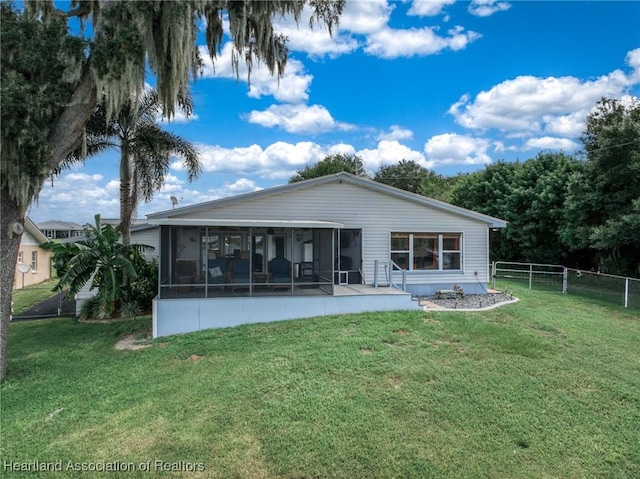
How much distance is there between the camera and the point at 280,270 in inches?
398

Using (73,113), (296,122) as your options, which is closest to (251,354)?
(73,113)

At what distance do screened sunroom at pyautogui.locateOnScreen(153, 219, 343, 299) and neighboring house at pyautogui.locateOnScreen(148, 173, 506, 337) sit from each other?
26 millimetres

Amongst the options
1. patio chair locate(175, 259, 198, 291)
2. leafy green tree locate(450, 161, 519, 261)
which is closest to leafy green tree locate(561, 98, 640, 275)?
leafy green tree locate(450, 161, 519, 261)

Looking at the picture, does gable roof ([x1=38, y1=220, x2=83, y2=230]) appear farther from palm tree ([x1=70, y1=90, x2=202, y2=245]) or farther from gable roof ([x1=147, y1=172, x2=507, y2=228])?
gable roof ([x1=147, y1=172, x2=507, y2=228])

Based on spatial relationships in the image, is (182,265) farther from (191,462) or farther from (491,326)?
(491,326)

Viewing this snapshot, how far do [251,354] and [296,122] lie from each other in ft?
60.7

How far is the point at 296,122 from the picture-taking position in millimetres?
23172

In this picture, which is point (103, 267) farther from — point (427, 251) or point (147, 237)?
point (427, 251)

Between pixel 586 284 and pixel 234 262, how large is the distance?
50.8ft

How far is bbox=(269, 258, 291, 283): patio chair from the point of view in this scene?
1001cm

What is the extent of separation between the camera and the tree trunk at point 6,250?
253 inches

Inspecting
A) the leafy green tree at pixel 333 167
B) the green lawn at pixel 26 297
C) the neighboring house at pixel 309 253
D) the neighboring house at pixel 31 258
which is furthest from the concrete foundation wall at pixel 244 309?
the leafy green tree at pixel 333 167

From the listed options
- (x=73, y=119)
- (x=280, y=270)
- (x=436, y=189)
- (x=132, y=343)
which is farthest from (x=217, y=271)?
(x=436, y=189)

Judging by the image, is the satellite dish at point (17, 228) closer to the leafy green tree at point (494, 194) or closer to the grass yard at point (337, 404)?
the grass yard at point (337, 404)
